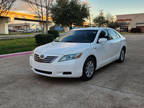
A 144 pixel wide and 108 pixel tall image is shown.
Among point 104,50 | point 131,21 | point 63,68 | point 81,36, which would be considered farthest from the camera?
point 131,21

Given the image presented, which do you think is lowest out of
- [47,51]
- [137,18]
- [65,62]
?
[65,62]

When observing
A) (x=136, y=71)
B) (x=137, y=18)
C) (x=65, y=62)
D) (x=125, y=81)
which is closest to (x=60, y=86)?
(x=65, y=62)

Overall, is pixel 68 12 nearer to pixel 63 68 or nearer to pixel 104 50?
pixel 104 50

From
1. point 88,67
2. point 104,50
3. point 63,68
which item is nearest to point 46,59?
point 63,68

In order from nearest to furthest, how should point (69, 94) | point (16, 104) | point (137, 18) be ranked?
point (16, 104) < point (69, 94) < point (137, 18)

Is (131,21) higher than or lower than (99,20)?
higher

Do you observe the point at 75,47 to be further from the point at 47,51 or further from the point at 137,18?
the point at 137,18

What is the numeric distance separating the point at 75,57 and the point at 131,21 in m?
62.9

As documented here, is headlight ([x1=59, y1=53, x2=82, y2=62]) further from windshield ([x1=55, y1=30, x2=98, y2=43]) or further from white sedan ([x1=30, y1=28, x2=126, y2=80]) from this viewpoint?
windshield ([x1=55, y1=30, x2=98, y2=43])

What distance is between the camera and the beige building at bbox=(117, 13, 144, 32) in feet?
188

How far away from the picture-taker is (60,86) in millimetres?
3898

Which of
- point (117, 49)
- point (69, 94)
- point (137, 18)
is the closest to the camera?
point (69, 94)

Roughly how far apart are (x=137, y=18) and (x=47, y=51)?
62.4 m

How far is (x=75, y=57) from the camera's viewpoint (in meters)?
3.79
